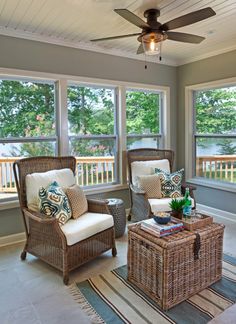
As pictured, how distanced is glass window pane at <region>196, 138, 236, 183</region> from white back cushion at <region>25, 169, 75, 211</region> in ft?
8.29

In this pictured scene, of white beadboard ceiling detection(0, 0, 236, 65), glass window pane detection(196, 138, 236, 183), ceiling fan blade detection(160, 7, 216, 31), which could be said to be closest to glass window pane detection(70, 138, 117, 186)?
white beadboard ceiling detection(0, 0, 236, 65)

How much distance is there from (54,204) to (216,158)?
2.92 m

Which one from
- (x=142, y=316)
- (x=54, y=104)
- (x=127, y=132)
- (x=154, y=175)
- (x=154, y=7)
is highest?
(x=154, y=7)

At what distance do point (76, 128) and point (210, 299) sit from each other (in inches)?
106

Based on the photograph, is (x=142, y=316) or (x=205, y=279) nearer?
(x=142, y=316)

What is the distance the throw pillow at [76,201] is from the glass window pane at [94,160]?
3.30 ft

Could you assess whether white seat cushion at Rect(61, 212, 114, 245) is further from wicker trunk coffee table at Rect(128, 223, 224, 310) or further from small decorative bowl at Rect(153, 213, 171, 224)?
small decorative bowl at Rect(153, 213, 171, 224)

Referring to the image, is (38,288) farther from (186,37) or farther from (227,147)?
(227,147)

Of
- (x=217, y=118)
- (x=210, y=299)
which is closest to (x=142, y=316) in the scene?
(x=210, y=299)

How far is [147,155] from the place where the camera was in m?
4.30

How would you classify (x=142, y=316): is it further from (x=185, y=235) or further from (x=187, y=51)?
(x=187, y=51)

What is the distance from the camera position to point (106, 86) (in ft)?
13.2

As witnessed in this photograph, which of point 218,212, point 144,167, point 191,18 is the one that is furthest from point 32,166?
point 218,212

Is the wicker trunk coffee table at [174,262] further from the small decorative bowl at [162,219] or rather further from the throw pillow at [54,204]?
the throw pillow at [54,204]
